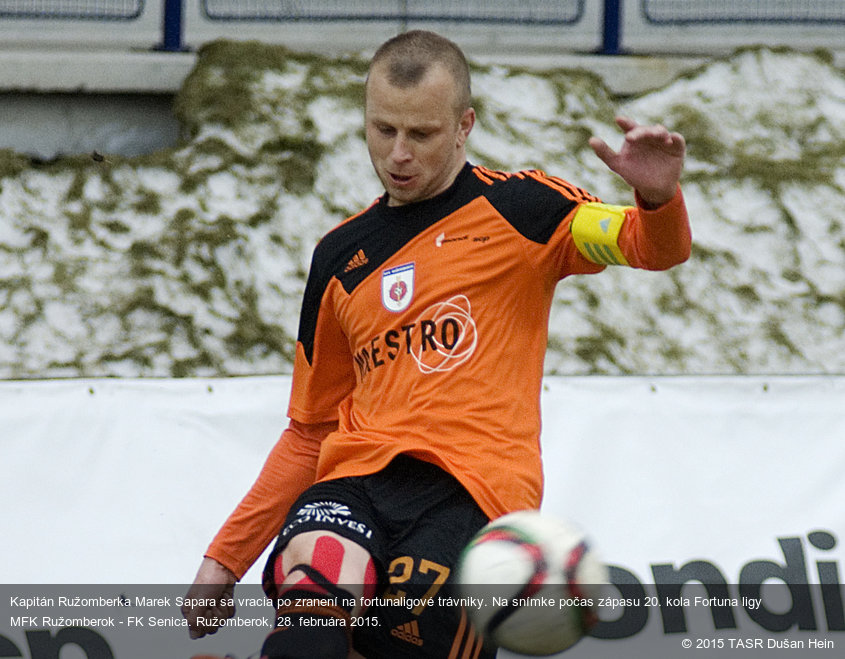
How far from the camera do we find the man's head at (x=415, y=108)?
2.79 meters

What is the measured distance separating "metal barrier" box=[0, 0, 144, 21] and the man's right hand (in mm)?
4837

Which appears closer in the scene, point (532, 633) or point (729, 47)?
point (532, 633)

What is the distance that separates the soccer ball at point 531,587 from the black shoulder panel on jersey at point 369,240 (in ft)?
2.98

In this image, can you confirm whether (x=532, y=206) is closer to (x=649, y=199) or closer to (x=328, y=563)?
(x=649, y=199)

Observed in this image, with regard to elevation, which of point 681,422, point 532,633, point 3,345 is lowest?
point 3,345

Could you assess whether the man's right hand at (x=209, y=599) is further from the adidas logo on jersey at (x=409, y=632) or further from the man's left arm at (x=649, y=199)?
the man's left arm at (x=649, y=199)

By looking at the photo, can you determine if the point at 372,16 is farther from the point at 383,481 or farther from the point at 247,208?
the point at 383,481

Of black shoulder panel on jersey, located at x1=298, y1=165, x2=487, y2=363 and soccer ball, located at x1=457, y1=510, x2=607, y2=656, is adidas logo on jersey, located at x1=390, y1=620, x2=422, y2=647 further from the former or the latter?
black shoulder panel on jersey, located at x1=298, y1=165, x2=487, y2=363

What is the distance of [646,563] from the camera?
4086 mm

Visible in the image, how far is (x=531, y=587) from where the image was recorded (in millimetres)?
2328

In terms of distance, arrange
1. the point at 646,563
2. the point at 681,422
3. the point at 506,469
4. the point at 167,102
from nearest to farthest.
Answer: the point at 506,469 < the point at 646,563 < the point at 681,422 < the point at 167,102

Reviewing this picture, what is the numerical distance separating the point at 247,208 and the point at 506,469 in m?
3.96

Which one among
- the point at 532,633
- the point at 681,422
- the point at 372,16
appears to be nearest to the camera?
the point at 532,633

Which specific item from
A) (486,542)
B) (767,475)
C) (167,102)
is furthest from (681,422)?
(167,102)
